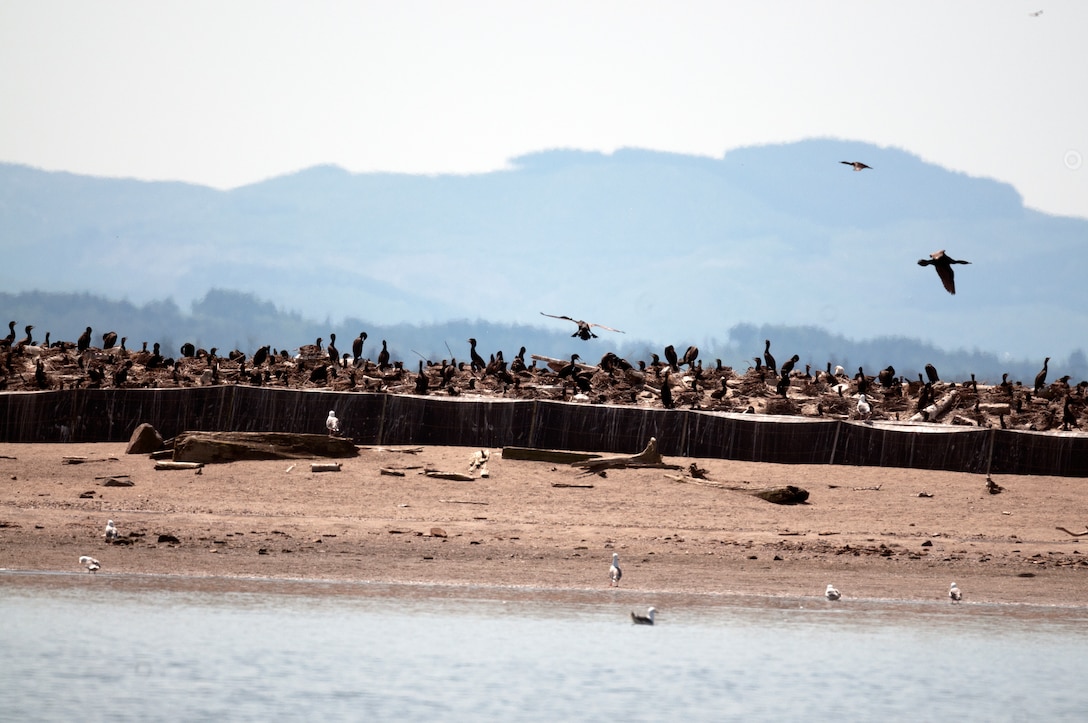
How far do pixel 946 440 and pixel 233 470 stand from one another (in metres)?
12.2

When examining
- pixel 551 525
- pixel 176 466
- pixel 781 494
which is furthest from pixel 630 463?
pixel 176 466

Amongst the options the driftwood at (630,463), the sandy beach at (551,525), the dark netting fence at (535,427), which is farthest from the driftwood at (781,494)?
the dark netting fence at (535,427)

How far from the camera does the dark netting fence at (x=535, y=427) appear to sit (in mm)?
24969

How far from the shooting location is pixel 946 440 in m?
25.1

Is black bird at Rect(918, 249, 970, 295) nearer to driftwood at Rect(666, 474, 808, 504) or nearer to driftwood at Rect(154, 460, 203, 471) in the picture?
driftwood at Rect(666, 474, 808, 504)

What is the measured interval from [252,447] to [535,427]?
5190 mm

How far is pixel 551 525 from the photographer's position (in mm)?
21453

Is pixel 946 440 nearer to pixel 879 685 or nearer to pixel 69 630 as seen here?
pixel 879 685

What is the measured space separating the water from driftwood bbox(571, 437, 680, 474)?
22.3 ft

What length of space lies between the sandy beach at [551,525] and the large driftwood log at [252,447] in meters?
0.29

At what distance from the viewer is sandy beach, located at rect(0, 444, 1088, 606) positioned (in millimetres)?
18562

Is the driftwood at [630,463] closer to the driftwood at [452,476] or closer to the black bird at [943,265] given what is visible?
the driftwood at [452,476]

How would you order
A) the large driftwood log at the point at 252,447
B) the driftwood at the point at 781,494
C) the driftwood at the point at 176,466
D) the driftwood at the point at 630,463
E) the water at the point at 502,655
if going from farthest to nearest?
the driftwood at the point at 630,463 → the large driftwood log at the point at 252,447 → the driftwood at the point at 176,466 → the driftwood at the point at 781,494 → the water at the point at 502,655

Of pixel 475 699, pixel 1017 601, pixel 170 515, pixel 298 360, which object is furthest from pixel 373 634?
pixel 298 360
